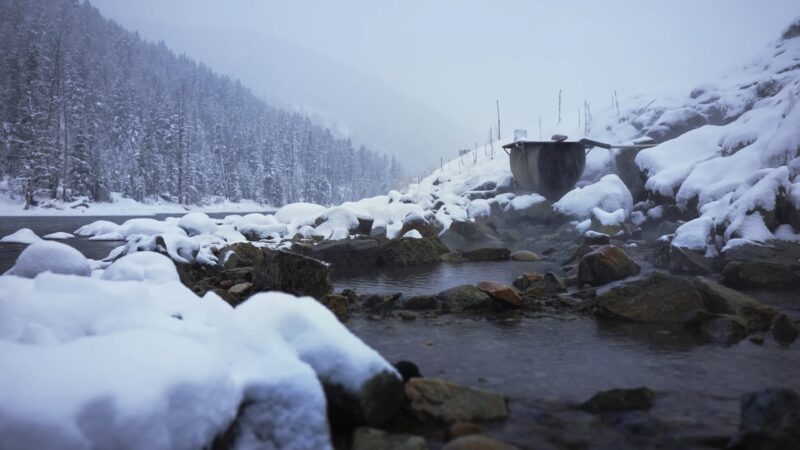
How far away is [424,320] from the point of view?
7066 millimetres

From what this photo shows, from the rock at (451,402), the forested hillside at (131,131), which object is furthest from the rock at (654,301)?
the forested hillside at (131,131)

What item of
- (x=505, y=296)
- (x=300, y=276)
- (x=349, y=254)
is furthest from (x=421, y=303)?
(x=349, y=254)

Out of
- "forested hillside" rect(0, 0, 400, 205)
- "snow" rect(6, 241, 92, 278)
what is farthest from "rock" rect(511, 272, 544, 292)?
"forested hillside" rect(0, 0, 400, 205)

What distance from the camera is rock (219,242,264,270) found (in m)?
11.7

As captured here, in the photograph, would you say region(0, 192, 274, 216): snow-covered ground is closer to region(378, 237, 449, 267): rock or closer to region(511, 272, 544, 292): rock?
region(378, 237, 449, 267): rock

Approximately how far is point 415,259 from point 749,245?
8.51m

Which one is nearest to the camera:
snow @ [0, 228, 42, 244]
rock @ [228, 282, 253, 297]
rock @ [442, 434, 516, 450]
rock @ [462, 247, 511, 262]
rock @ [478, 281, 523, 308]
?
rock @ [442, 434, 516, 450]

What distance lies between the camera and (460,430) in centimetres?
329

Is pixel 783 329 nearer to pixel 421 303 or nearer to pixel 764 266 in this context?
pixel 764 266

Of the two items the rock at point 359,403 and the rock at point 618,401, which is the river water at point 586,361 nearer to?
the rock at point 618,401

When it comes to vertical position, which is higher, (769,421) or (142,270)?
(142,270)

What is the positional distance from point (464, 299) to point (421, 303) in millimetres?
742

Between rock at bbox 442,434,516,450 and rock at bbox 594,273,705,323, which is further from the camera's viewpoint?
rock at bbox 594,273,705,323

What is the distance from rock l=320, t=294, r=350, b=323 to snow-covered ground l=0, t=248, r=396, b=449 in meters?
3.58
